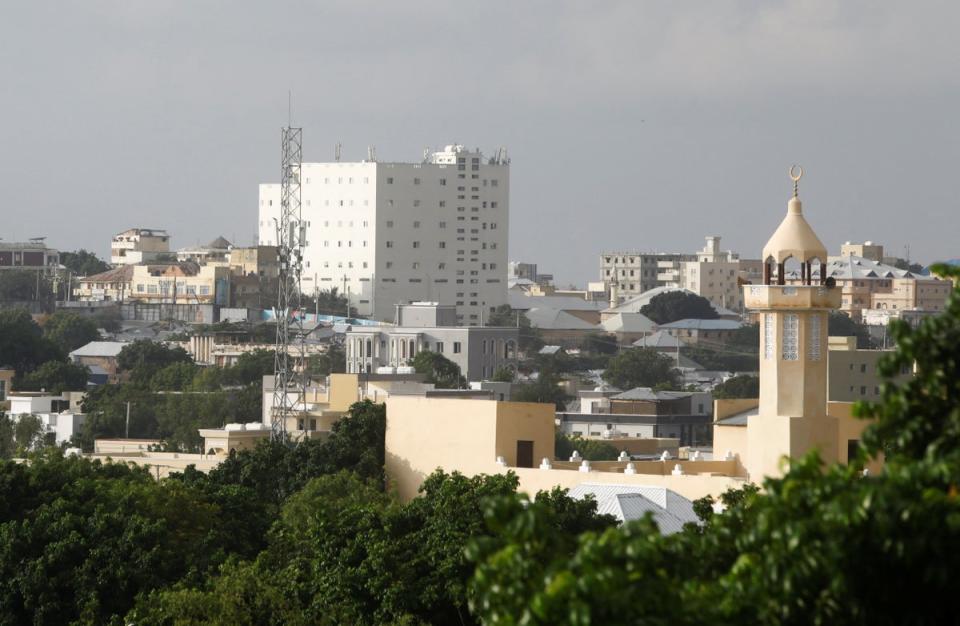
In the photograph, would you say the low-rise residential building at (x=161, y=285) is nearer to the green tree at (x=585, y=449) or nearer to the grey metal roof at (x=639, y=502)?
the green tree at (x=585, y=449)

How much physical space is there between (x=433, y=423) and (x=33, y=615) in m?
10.1

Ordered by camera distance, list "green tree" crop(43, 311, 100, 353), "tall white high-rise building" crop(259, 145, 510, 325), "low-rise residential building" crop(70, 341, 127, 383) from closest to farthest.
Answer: "low-rise residential building" crop(70, 341, 127, 383)
"green tree" crop(43, 311, 100, 353)
"tall white high-rise building" crop(259, 145, 510, 325)

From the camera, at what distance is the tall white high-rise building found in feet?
630

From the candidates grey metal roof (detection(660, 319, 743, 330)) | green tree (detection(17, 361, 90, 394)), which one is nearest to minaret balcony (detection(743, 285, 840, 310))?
green tree (detection(17, 361, 90, 394))

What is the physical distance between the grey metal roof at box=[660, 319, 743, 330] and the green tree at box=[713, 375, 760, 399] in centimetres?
5845

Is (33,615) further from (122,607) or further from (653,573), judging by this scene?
(653,573)

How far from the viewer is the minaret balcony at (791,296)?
3350 cm

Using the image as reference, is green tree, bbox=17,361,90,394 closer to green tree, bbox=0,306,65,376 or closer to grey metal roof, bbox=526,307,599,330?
green tree, bbox=0,306,65,376

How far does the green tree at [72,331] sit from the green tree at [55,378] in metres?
32.7

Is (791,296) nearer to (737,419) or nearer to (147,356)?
(737,419)

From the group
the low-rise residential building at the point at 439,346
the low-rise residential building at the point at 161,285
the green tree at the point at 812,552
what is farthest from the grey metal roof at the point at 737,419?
the low-rise residential building at the point at 161,285

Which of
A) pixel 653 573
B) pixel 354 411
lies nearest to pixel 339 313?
pixel 354 411

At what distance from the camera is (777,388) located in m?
33.9

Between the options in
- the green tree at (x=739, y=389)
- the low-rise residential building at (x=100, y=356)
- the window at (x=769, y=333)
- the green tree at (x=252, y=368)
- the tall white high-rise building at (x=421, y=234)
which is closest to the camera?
the window at (x=769, y=333)
